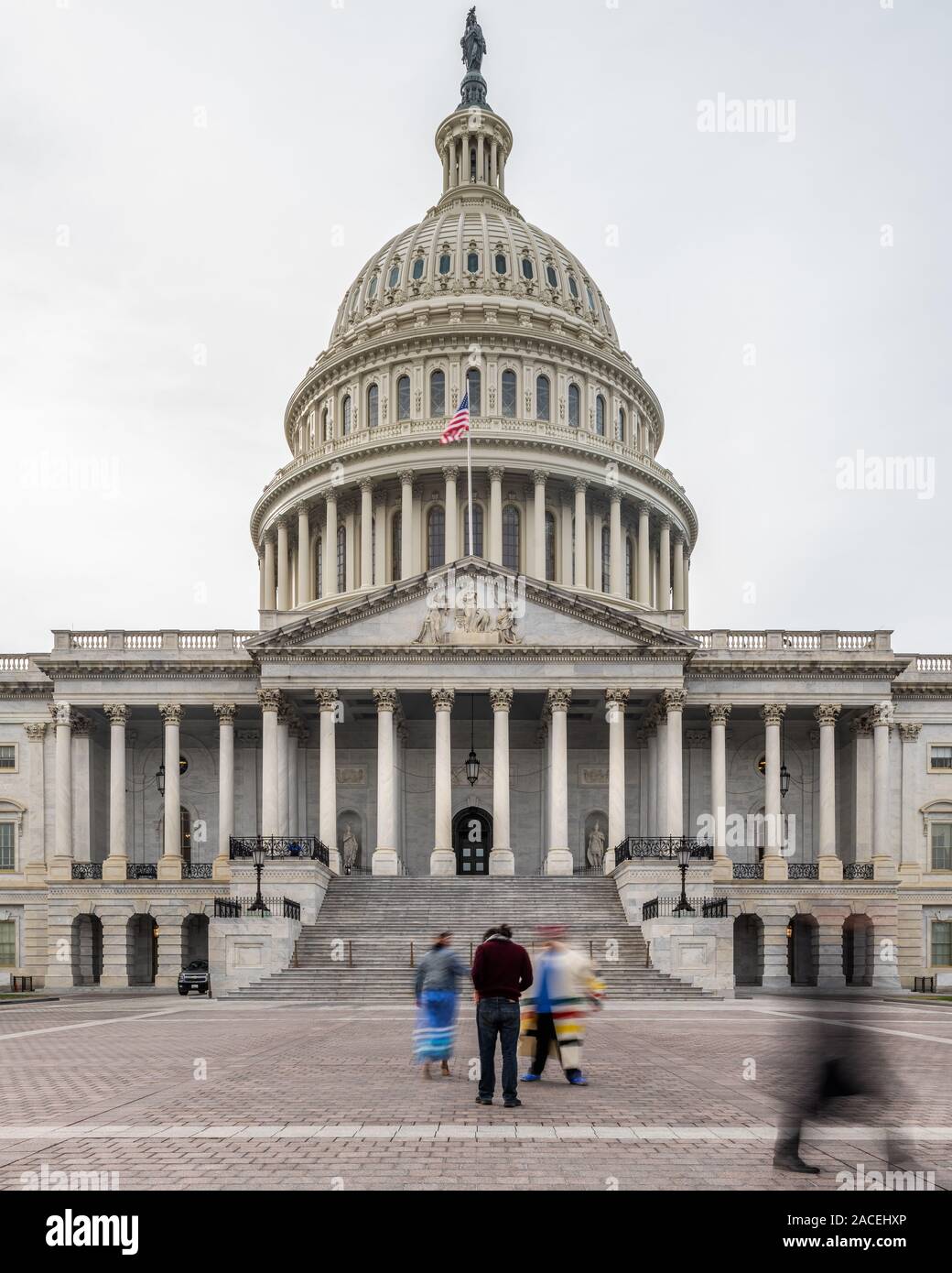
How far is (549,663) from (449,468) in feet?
70.7

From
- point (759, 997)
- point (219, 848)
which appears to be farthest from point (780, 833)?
point (219, 848)

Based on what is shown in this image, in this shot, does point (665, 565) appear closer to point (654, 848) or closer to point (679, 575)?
point (679, 575)

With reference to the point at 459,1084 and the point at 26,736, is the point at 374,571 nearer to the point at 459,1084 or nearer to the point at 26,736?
the point at 26,736

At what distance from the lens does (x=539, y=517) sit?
74.1m

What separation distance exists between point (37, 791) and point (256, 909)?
24.8 m

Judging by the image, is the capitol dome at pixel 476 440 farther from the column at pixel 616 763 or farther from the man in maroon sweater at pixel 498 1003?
the man in maroon sweater at pixel 498 1003

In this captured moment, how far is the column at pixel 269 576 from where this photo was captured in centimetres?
8400

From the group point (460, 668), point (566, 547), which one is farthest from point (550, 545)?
point (460, 668)

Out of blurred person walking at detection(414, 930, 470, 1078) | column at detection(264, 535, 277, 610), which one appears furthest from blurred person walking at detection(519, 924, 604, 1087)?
column at detection(264, 535, 277, 610)

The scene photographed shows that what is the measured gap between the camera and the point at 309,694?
5691 cm

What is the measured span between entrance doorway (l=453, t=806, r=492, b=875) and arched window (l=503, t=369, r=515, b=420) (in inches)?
1073

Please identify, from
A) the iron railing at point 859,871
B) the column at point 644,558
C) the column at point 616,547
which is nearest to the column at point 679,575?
the column at point 644,558

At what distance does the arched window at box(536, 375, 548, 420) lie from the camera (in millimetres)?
80125
